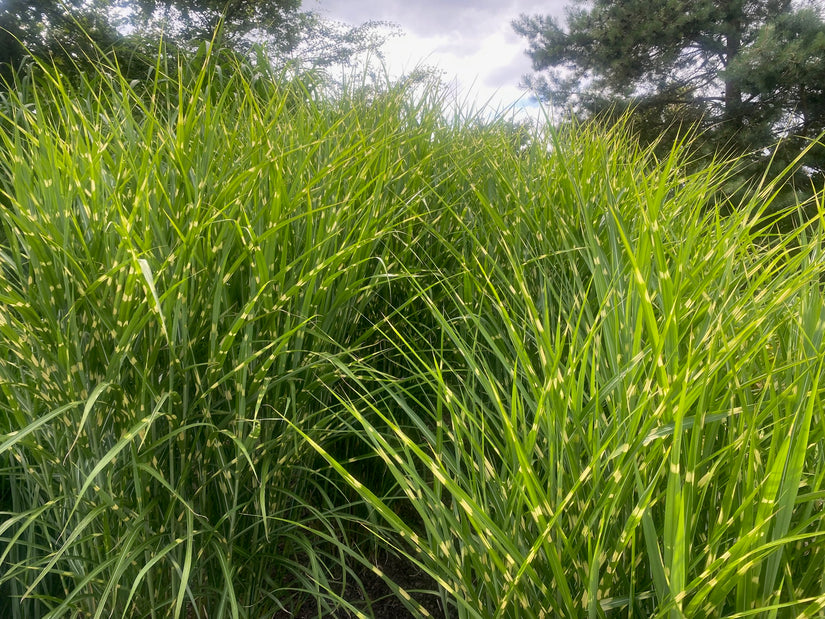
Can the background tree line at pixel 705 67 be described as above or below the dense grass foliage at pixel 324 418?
above

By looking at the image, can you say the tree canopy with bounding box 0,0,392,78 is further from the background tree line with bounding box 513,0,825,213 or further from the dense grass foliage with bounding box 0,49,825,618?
the background tree line with bounding box 513,0,825,213

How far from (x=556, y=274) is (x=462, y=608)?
87 centimetres

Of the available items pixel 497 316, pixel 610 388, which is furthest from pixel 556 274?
pixel 610 388

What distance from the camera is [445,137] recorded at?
195 centimetres

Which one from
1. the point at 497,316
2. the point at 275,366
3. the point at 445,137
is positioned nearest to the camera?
the point at 275,366

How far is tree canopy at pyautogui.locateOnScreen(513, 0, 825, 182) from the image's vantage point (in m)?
7.31

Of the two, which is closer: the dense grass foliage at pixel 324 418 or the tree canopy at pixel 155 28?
the dense grass foliage at pixel 324 418

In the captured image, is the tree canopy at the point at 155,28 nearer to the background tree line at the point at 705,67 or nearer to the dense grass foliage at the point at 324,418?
the dense grass foliage at the point at 324,418

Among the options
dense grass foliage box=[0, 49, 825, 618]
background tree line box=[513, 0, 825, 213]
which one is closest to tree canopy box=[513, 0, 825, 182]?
background tree line box=[513, 0, 825, 213]

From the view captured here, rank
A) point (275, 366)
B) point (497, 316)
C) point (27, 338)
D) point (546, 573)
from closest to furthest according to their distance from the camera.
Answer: point (546, 573) → point (27, 338) → point (275, 366) → point (497, 316)

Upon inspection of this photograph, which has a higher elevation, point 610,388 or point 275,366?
point 610,388

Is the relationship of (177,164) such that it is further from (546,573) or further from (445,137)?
(445,137)

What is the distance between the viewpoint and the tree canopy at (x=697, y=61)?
24.0 ft

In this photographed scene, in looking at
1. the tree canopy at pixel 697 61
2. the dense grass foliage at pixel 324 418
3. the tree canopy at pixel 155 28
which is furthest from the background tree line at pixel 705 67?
the dense grass foliage at pixel 324 418
